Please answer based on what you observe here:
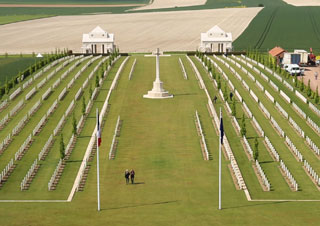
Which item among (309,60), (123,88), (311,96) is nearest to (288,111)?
(311,96)

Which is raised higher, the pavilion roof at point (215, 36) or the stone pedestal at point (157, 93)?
the pavilion roof at point (215, 36)

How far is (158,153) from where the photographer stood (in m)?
69.0

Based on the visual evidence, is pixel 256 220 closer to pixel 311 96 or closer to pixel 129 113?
pixel 129 113

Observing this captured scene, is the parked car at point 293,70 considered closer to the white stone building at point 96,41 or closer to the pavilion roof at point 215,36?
the pavilion roof at point 215,36

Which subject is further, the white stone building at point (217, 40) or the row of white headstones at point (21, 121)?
the white stone building at point (217, 40)

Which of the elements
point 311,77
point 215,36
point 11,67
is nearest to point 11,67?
point 11,67

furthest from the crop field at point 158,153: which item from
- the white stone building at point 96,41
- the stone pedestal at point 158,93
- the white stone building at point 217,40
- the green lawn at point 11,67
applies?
the white stone building at point 217,40

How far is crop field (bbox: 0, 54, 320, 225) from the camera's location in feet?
173

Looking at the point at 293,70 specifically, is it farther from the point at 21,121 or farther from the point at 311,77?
the point at 21,121

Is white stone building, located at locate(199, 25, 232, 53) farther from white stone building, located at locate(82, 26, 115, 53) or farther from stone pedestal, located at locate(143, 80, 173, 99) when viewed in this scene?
stone pedestal, located at locate(143, 80, 173, 99)

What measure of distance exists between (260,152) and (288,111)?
1809 cm

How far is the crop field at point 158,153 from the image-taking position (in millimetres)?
52656

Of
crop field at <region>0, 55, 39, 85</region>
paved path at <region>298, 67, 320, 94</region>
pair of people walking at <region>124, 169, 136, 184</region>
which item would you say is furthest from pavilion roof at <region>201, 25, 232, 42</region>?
pair of people walking at <region>124, 169, 136, 184</region>

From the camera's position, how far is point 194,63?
126 m
